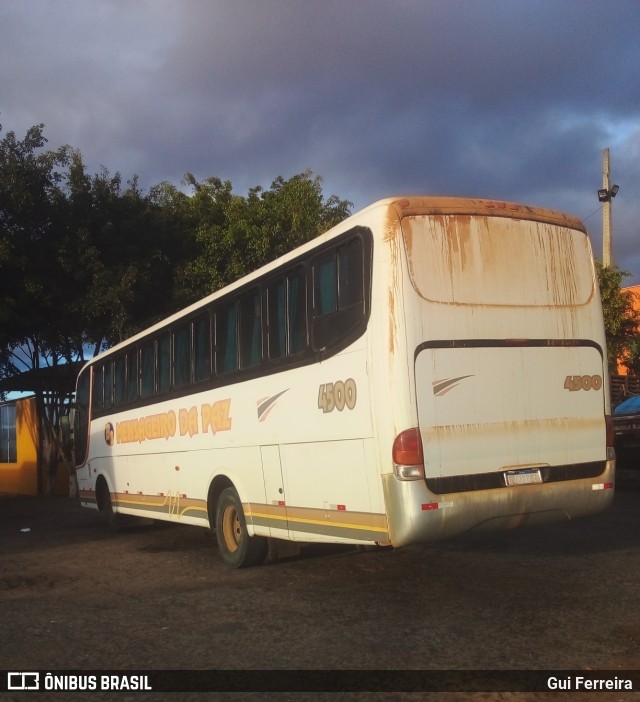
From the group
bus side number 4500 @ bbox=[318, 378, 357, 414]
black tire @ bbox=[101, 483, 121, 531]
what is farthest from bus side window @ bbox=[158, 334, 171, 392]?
bus side number 4500 @ bbox=[318, 378, 357, 414]

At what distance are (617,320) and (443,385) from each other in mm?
17024

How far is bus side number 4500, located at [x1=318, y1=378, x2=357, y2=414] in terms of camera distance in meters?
6.89

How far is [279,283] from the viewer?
26.8 ft

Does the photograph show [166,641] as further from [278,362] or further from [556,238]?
[556,238]

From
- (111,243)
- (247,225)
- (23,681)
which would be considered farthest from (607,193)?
(23,681)

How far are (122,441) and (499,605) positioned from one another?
26.7 ft

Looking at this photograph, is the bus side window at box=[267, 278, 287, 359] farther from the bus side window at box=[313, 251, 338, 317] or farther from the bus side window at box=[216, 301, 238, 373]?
the bus side window at box=[216, 301, 238, 373]

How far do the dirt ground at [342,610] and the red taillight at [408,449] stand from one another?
1.27 meters

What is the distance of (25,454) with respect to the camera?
81.5 ft

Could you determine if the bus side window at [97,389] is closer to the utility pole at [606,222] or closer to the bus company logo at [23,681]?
the bus company logo at [23,681]

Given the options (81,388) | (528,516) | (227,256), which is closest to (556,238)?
(528,516)

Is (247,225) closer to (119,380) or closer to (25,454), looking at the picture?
(119,380)

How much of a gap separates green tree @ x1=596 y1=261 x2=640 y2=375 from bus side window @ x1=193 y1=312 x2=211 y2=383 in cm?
1452

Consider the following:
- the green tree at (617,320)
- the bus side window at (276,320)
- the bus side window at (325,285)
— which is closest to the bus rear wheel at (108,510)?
the bus side window at (276,320)
